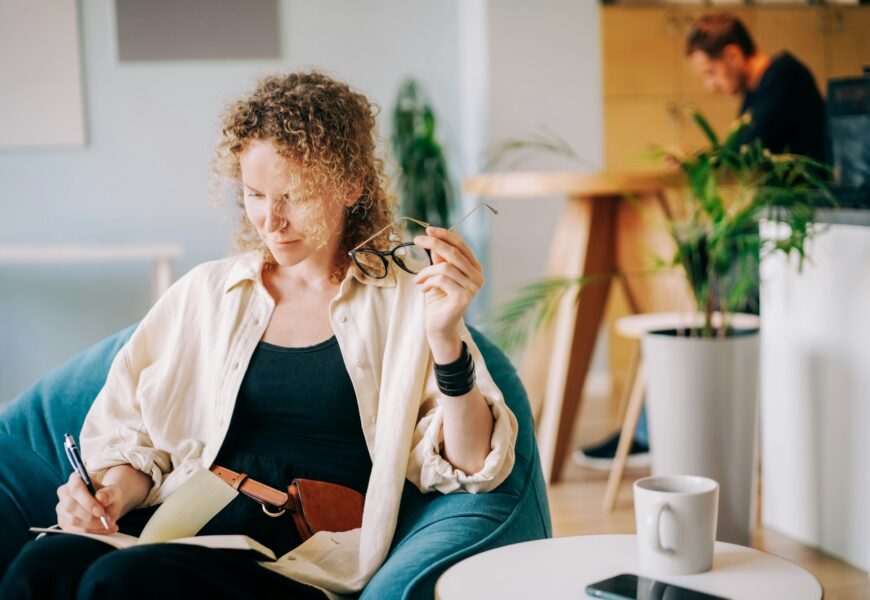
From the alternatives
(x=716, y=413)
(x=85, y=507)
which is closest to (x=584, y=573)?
(x=85, y=507)

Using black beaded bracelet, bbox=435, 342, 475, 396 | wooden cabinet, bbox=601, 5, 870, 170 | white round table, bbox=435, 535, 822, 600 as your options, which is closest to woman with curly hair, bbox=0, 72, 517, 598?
black beaded bracelet, bbox=435, 342, 475, 396

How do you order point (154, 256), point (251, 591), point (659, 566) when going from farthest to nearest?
point (154, 256) < point (251, 591) < point (659, 566)

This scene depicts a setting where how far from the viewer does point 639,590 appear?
1228mm

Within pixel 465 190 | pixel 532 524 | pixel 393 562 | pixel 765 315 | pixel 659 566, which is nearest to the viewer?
pixel 659 566

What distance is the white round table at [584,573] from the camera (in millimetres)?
1236

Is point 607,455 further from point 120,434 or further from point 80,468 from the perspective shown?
point 80,468

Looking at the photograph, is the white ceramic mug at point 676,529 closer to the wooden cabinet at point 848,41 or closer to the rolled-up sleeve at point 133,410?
the rolled-up sleeve at point 133,410

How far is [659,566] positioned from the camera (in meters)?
1.27

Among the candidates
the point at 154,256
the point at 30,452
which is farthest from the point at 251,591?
the point at 154,256

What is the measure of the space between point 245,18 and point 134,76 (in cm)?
52

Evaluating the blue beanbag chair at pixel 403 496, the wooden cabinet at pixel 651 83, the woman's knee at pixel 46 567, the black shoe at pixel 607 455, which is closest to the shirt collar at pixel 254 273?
the blue beanbag chair at pixel 403 496

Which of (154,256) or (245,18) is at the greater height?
(245,18)

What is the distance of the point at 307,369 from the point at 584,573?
64 cm

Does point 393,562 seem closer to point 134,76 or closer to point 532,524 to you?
point 532,524
